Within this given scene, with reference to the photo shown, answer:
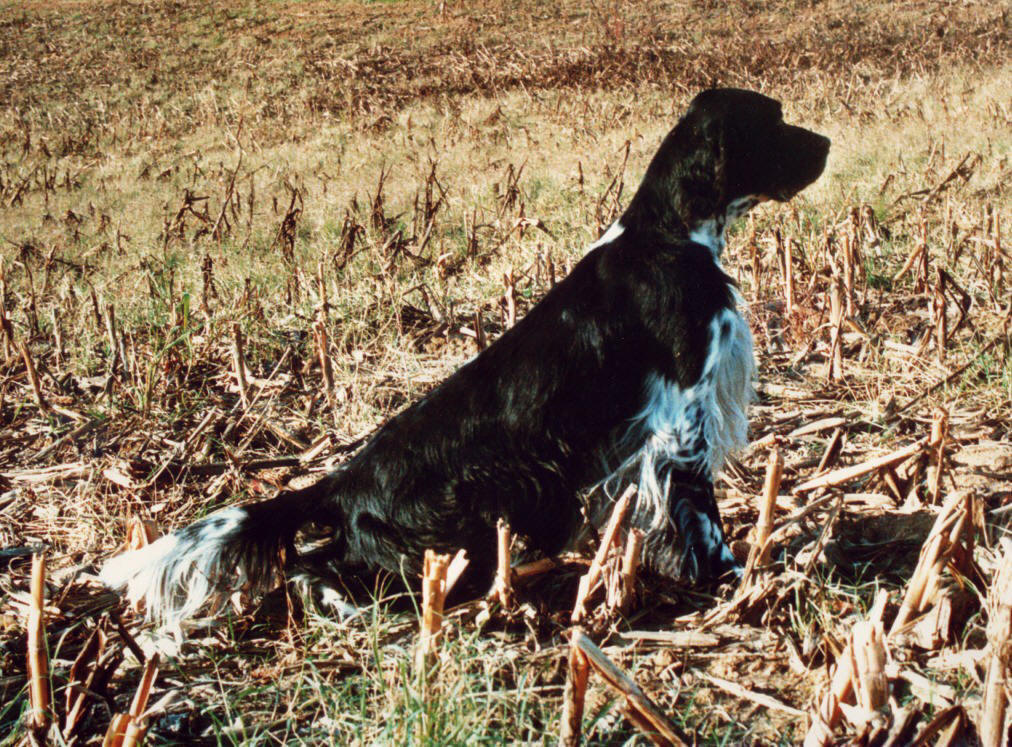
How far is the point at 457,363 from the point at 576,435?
156 centimetres

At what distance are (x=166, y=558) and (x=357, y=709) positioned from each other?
0.79m

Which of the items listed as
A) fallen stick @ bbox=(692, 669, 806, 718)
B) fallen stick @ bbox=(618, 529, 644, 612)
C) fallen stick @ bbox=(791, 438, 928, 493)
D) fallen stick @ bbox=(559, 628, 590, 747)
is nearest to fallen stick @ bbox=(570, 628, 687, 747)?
fallen stick @ bbox=(559, 628, 590, 747)

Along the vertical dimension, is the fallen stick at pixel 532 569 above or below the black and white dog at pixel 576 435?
below

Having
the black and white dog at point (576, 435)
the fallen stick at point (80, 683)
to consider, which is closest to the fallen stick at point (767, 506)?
the black and white dog at point (576, 435)

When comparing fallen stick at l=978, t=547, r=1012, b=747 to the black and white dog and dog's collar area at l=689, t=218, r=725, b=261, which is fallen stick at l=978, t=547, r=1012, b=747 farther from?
dog's collar area at l=689, t=218, r=725, b=261

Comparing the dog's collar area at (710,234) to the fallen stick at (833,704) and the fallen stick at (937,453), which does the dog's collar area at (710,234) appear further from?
the fallen stick at (833,704)

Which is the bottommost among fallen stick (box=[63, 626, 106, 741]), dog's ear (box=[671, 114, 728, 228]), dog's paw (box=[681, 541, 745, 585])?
dog's paw (box=[681, 541, 745, 585])

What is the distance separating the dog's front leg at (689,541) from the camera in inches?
112

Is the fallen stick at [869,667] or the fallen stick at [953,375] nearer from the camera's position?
the fallen stick at [869,667]

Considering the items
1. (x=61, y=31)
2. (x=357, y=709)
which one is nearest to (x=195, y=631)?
(x=357, y=709)

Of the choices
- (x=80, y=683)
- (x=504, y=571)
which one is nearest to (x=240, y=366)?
(x=504, y=571)

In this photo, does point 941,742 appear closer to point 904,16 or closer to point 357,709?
point 357,709

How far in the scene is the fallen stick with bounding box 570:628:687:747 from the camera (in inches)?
63.7

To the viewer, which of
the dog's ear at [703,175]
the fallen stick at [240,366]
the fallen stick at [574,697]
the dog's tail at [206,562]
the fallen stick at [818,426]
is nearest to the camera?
the fallen stick at [574,697]
